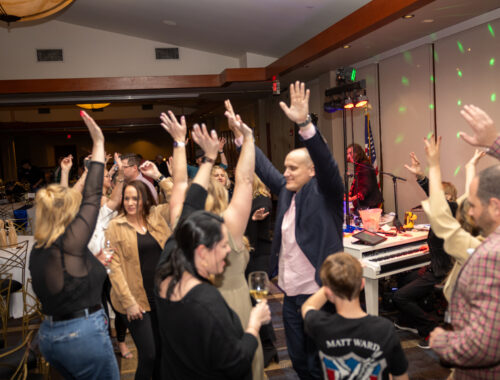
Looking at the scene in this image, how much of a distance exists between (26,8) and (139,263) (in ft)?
12.6

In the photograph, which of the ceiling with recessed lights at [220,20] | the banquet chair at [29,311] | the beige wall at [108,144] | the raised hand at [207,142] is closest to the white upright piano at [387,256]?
the raised hand at [207,142]

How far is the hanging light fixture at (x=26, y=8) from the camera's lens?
15.0ft

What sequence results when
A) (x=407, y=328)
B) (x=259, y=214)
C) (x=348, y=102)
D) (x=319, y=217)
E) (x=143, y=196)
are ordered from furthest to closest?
(x=348, y=102)
(x=407, y=328)
(x=259, y=214)
(x=143, y=196)
(x=319, y=217)

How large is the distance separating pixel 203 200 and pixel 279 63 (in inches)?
255

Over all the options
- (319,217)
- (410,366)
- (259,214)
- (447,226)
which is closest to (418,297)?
(410,366)

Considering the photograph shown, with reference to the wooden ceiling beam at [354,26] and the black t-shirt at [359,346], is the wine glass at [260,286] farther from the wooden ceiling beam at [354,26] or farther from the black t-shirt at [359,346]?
the wooden ceiling beam at [354,26]

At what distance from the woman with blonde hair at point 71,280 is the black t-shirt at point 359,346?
0.94 metres

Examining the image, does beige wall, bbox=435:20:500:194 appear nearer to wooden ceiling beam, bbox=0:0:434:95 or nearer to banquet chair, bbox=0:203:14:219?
wooden ceiling beam, bbox=0:0:434:95

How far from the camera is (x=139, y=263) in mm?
2533

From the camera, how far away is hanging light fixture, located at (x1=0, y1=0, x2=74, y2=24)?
4.59 meters

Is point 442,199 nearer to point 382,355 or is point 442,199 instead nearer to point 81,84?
point 382,355

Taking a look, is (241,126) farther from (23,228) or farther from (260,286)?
(23,228)

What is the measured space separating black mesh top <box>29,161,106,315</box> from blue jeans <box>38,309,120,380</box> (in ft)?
0.22

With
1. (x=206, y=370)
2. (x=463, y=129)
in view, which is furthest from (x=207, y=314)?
(x=463, y=129)
